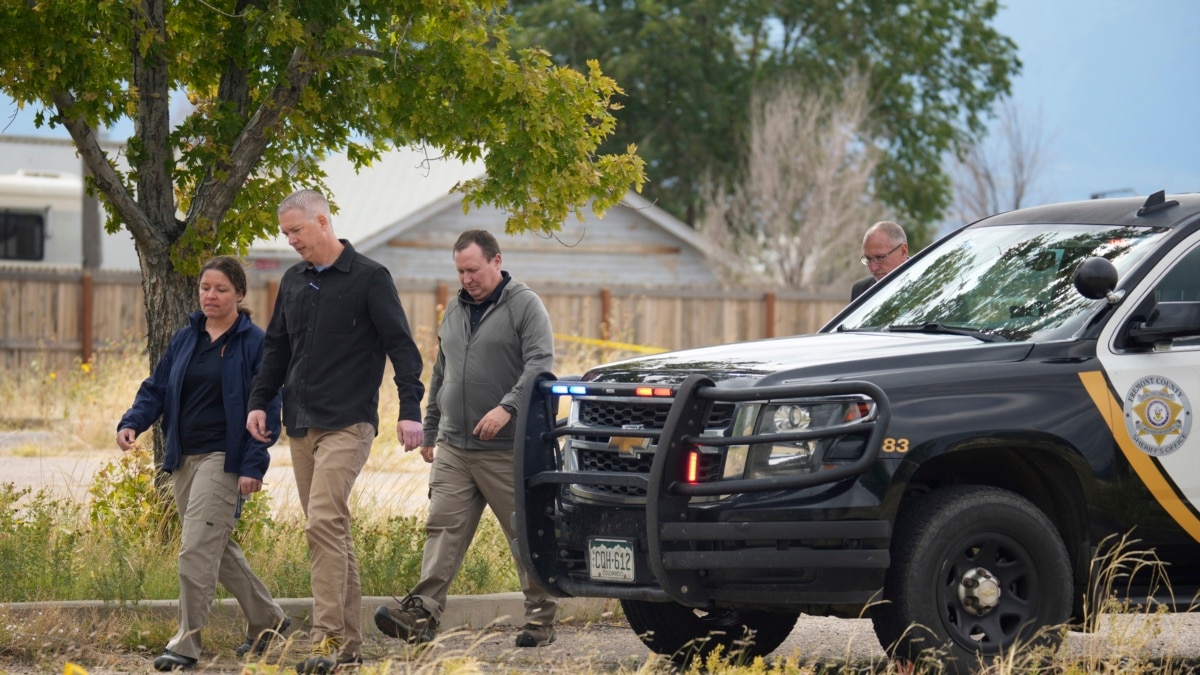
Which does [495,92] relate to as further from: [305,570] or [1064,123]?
[1064,123]

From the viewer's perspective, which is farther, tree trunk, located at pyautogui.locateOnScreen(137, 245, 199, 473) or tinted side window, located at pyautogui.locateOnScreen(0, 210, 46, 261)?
tinted side window, located at pyautogui.locateOnScreen(0, 210, 46, 261)

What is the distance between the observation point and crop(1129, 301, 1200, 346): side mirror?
652 cm

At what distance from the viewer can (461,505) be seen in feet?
26.3

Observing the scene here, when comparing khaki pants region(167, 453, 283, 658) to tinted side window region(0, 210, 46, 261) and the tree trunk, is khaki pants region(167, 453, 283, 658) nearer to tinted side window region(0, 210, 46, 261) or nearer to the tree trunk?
the tree trunk

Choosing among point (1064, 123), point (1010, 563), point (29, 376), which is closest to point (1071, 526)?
point (1010, 563)

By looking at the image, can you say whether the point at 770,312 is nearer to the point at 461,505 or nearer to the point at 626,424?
the point at 461,505

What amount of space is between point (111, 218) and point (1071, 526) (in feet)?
18.9

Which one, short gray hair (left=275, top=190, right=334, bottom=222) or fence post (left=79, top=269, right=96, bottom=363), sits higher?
short gray hair (left=275, top=190, right=334, bottom=222)

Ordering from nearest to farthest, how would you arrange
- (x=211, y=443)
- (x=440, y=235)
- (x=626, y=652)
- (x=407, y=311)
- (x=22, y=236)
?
(x=211, y=443)
(x=626, y=652)
(x=407, y=311)
(x=22, y=236)
(x=440, y=235)

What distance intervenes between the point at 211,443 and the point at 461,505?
1265 mm

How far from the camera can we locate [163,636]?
7801 millimetres

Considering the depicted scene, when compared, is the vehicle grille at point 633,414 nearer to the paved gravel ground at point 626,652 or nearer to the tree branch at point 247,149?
the paved gravel ground at point 626,652

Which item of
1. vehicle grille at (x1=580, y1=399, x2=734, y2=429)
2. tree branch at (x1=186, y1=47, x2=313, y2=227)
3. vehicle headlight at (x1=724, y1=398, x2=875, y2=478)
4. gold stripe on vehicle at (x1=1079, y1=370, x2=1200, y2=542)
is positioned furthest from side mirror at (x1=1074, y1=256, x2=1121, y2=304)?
tree branch at (x1=186, y1=47, x2=313, y2=227)

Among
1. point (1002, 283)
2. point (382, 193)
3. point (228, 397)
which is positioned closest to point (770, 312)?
point (382, 193)
